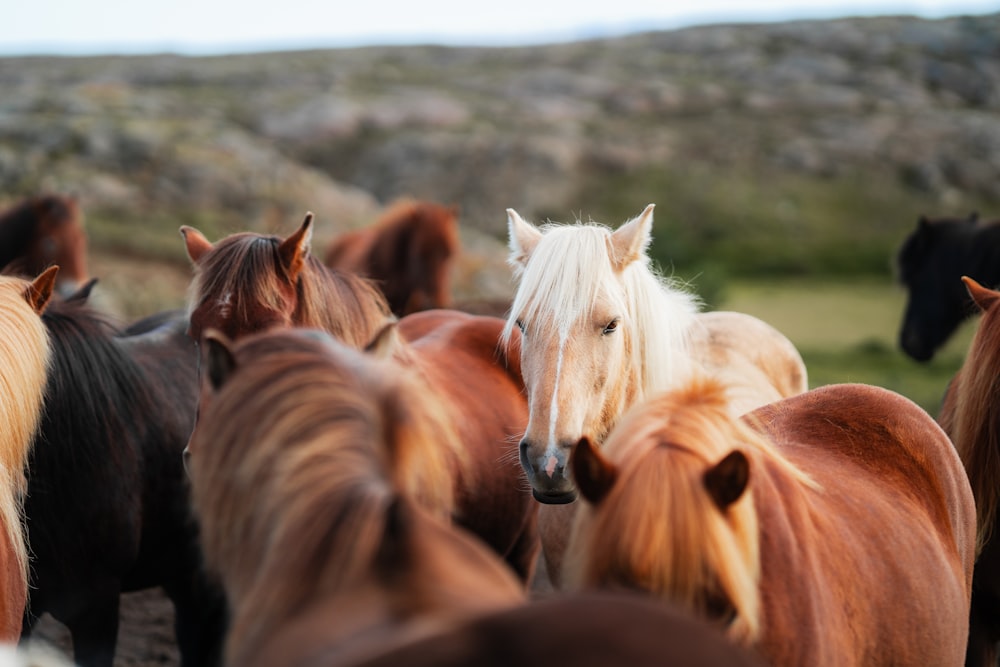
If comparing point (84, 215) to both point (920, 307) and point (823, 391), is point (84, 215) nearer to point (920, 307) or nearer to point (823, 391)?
point (920, 307)

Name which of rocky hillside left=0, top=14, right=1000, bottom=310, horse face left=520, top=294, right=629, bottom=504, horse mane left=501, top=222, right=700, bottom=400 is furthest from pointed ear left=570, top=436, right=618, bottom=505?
rocky hillside left=0, top=14, right=1000, bottom=310

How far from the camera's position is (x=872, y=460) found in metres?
2.59

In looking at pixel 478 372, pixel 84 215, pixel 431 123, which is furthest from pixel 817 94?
pixel 478 372

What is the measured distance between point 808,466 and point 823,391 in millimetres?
525

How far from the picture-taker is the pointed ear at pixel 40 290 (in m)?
2.82

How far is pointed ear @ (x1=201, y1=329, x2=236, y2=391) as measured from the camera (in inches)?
62.8

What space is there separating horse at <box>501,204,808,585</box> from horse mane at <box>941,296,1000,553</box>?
0.81 meters

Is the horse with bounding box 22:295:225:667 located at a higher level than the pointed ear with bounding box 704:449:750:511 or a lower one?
→ lower

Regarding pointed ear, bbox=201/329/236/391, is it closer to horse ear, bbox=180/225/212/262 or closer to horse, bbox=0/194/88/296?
horse ear, bbox=180/225/212/262

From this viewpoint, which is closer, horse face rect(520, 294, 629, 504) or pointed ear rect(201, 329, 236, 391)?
pointed ear rect(201, 329, 236, 391)

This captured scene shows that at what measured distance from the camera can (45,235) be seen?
776 cm

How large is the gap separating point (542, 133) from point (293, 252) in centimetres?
3577

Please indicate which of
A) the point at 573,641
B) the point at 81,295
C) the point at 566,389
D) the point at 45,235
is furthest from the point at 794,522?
the point at 45,235

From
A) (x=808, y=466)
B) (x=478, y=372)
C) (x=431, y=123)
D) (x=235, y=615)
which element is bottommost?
(x=431, y=123)
